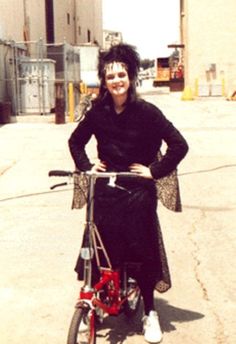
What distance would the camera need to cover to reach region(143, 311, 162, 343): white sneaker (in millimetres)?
4098

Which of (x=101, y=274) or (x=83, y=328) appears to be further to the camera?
(x=101, y=274)

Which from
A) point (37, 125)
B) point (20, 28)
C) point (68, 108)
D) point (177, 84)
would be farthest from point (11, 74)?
point (177, 84)

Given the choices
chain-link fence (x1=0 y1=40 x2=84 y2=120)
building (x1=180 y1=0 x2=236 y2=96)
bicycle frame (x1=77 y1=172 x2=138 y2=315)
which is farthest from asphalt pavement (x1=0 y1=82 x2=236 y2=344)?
building (x1=180 y1=0 x2=236 y2=96)

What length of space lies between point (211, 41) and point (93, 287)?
40782mm

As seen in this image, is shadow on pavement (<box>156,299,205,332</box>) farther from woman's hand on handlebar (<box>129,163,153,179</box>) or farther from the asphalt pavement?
woman's hand on handlebar (<box>129,163,153,179</box>)

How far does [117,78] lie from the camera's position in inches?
149

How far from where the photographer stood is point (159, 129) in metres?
3.86

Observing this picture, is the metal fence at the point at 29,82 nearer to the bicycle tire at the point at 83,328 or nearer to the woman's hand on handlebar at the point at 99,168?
the woman's hand on handlebar at the point at 99,168

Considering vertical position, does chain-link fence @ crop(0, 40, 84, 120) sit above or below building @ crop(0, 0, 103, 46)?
below

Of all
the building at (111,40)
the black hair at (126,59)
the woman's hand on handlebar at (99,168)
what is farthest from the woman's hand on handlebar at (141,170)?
the building at (111,40)

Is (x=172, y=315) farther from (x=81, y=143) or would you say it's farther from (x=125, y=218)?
(x=81, y=143)

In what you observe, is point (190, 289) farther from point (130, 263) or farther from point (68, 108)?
point (68, 108)

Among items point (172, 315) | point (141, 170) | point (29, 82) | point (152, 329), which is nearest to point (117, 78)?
point (141, 170)

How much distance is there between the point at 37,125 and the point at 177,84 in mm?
30488
